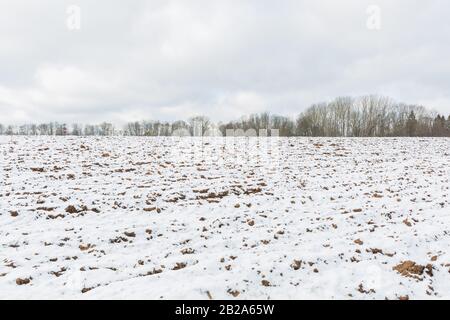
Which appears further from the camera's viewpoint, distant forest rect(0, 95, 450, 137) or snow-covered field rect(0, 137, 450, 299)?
distant forest rect(0, 95, 450, 137)

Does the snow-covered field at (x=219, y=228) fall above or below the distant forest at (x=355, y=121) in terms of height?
below

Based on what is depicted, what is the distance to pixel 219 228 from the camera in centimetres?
955

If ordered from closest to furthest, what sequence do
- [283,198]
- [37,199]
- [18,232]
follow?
[18,232], [37,199], [283,198]

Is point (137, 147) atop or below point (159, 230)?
atop

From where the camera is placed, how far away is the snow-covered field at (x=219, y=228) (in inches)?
237

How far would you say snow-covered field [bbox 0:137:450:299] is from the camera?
6016 millimetres

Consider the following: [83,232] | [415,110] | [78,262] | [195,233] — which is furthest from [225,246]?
[415,110]

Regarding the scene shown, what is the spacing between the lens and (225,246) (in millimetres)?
8164

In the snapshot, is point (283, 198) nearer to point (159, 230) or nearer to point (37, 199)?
point (159, 230)

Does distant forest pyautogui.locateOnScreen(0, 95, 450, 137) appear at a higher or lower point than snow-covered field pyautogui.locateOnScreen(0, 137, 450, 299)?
higher

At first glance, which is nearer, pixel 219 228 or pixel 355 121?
pixel 219 228
